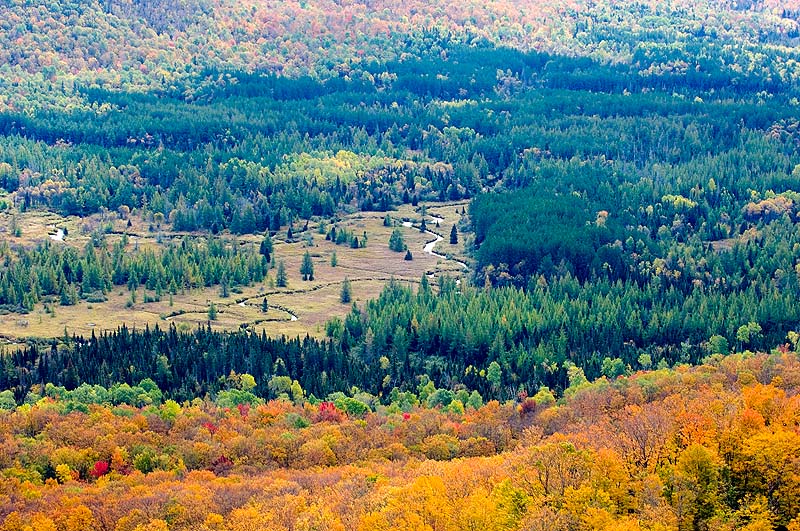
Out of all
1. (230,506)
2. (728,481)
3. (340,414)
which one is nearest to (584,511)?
(728,481)

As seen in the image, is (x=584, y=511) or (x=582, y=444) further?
(x=582, y=444)

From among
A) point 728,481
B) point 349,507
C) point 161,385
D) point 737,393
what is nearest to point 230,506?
point 349,507

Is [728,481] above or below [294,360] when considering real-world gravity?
above

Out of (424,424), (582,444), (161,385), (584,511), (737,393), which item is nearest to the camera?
(584,511)

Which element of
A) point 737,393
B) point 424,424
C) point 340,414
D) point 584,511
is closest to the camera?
point 584,511

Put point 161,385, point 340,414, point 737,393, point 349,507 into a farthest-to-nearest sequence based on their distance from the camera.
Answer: point 161,385, point 340,414, point 737,393, point 349,507

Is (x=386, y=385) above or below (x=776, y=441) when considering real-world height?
below

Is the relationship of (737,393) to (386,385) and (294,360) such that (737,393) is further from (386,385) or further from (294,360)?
(294,360)

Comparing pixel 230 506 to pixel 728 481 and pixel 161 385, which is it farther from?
pixel 161 385

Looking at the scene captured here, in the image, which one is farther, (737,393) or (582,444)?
(737,393)
